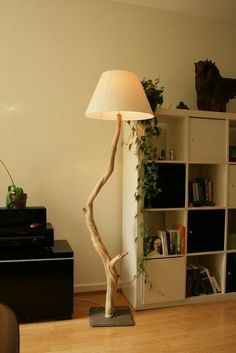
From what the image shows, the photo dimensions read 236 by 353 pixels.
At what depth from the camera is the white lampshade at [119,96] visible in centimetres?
209

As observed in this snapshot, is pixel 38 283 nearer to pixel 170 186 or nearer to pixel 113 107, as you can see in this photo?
pixel 170 186

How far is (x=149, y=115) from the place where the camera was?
2258 millimetres

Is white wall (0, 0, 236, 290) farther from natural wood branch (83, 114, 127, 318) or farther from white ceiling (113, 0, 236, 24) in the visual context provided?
natural wood branch (83, 114, 127, 318)

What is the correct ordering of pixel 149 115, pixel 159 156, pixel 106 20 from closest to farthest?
pixel 149 115 → pixel 159 156 → pixel 106 20

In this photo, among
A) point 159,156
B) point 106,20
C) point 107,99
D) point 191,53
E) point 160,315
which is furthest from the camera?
point 191,53

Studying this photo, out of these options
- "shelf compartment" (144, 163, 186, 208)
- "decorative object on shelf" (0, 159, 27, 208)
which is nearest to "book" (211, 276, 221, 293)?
"shelf compartment" (144, 163, 186, 208)

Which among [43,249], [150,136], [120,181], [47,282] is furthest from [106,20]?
[47,282]

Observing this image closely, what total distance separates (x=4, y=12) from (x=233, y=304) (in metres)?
3.33

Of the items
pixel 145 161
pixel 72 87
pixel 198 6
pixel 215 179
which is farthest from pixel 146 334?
pixel 198 6

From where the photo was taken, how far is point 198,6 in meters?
3.09

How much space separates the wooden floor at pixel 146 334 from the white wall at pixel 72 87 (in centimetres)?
71

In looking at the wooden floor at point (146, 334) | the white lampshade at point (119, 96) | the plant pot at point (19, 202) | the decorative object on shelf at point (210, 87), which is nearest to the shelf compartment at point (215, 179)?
the decorative object on shelf at point (210, 87)

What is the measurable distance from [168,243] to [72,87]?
1.70 meters

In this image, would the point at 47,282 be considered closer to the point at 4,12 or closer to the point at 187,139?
the point at 187,139
